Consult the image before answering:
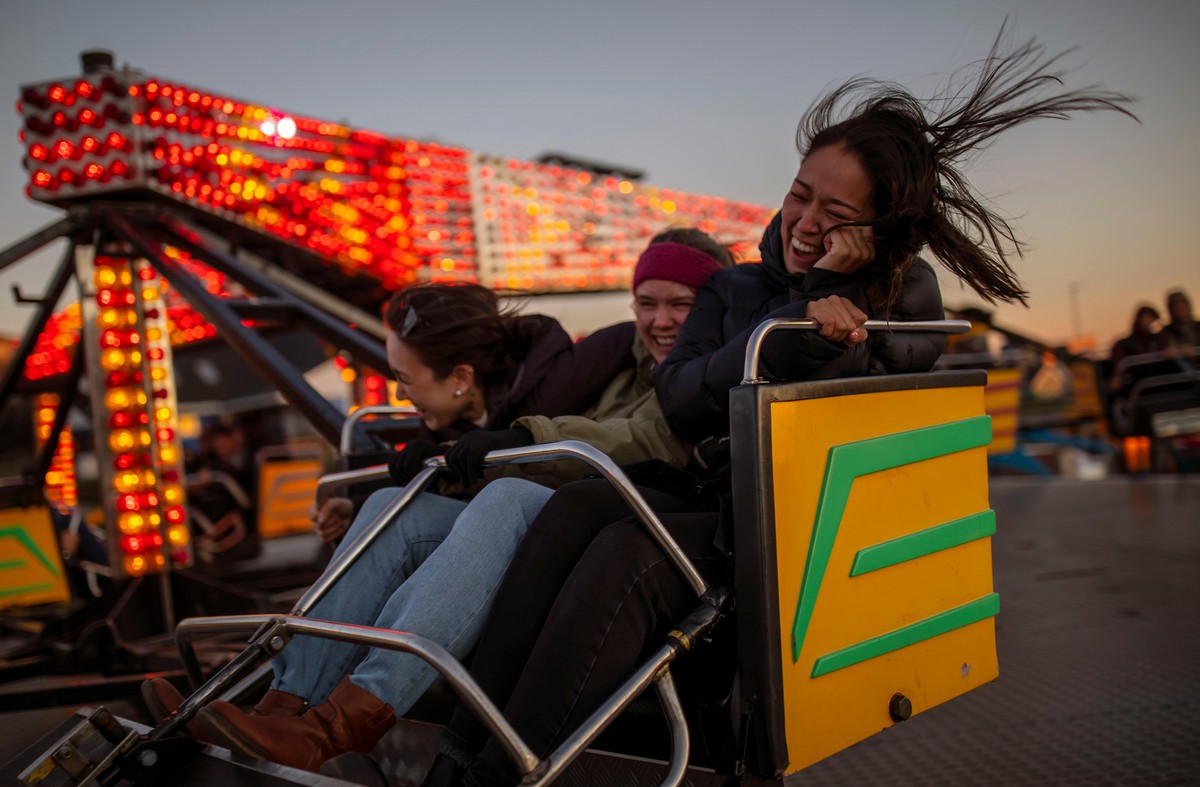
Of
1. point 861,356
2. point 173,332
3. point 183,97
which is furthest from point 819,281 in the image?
point 173,332

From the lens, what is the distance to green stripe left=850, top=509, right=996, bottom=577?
1.65 metres

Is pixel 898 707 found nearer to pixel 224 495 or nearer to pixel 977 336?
pixel 224 495

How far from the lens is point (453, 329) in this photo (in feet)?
7.98

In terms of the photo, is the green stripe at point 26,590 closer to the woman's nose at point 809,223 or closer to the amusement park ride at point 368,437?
the amusement park ride at point 368,437

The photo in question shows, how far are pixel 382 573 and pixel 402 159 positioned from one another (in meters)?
6.00

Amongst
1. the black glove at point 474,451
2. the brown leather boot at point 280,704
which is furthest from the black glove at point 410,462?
the brown leather boot at point 280,704

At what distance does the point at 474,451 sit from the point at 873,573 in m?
0.75

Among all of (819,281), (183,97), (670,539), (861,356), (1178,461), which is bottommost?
(1178,461)

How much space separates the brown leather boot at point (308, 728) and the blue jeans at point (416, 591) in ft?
0.11

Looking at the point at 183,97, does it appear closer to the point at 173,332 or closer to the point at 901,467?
the point at 173,332

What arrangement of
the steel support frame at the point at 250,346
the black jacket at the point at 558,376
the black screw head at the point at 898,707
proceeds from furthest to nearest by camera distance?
the steel support frame at the point at 250,346 → the black jacket at the point at 558,376 → the black screw head at the point at 898,707

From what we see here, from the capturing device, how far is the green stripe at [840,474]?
1.54 metres

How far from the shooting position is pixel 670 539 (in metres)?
1.54

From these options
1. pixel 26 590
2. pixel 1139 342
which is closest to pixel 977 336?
pixel 1139 342
